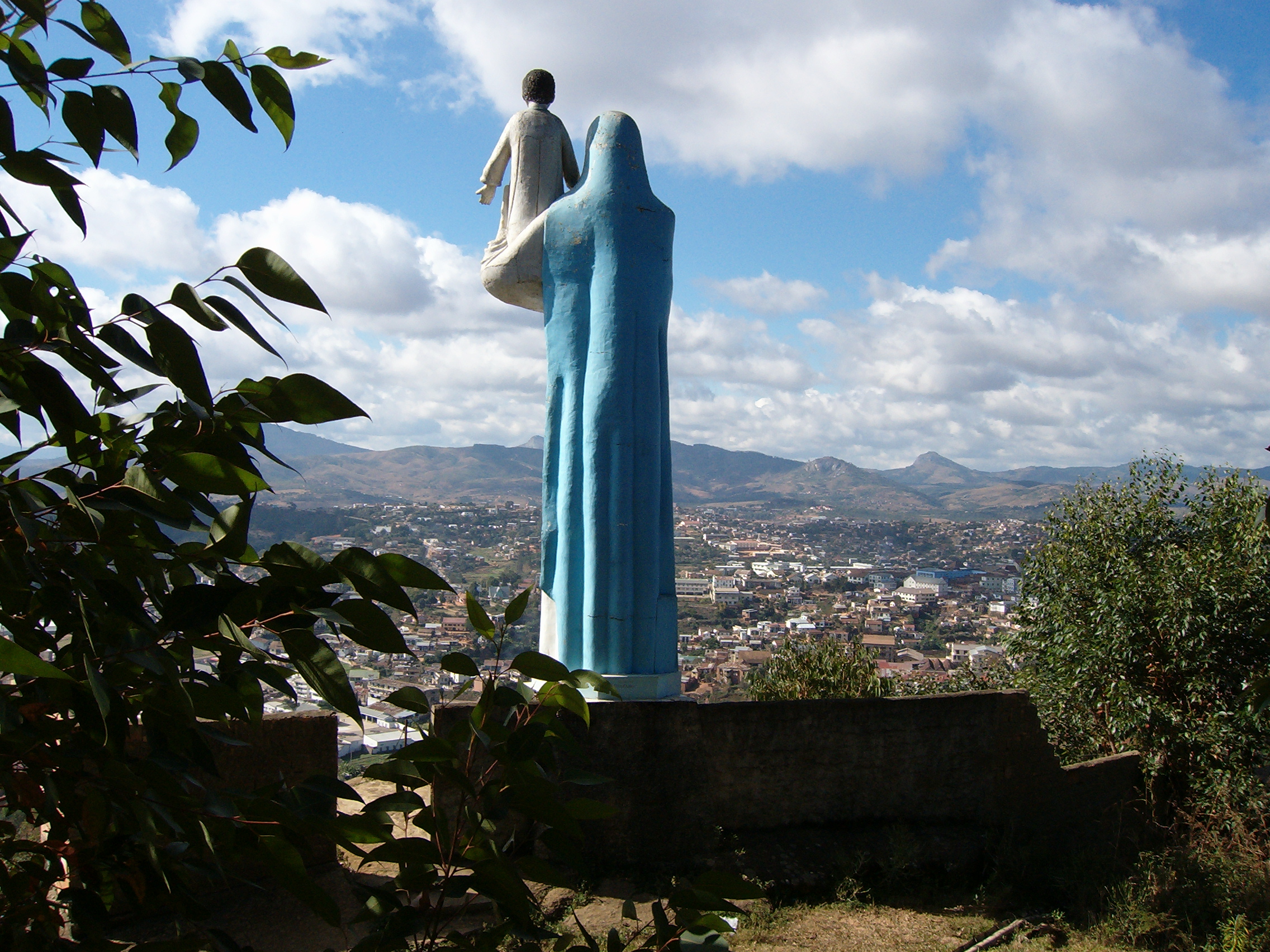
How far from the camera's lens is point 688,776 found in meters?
5.72

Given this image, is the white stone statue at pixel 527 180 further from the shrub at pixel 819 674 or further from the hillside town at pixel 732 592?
the shrub at pixel 819 674

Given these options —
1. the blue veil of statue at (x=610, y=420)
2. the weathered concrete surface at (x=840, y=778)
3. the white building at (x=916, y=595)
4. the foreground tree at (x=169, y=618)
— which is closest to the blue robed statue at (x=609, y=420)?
the blue veil of statue at (x=610, y=420)

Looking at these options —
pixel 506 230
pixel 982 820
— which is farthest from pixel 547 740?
pixel 982 820

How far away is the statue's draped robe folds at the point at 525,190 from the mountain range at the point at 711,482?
1942 cm

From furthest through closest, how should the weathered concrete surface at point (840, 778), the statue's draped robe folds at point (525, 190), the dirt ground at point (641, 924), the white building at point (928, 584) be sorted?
the white building at point (928, 584), the statue's draped robe folds at point (525, 190), the weathered concrete surface at point (840, 778), the dirt ground at point (641, 924)

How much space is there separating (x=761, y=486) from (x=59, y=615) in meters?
60.5

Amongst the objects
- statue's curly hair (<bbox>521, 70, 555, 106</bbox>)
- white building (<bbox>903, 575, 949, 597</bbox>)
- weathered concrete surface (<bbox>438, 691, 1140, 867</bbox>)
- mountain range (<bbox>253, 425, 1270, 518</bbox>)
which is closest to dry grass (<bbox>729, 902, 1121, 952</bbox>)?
weathered concrete surface (<bbox>438, 691, 1140, 867</bbox>)

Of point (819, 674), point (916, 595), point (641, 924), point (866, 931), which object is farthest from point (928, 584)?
point (641, 924)

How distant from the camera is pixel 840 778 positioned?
6254 mm

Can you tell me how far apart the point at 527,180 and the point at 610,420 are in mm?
1685

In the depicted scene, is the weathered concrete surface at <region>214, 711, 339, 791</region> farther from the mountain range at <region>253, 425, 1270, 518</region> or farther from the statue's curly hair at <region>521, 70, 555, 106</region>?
the mountain range at <region>253, 425, 1270, 518</region>

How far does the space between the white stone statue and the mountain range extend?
766 inches

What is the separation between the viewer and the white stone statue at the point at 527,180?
6180mm

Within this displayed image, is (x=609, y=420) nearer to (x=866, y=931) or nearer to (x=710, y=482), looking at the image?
(x=866, y=931)
